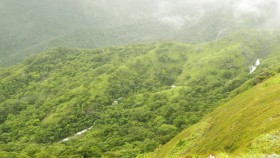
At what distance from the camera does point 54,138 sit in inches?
7790

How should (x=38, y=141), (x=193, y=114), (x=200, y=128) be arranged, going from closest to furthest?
1. (x=200, y=128)
2. (x=193, y=114)
3. (x=38, y=141)

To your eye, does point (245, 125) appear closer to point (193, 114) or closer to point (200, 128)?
point (200, 128)

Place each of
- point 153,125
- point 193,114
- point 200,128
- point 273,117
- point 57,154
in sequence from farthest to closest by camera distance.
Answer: point 153,125, point 193,114, point 57,154, point 200,128, point 273,117

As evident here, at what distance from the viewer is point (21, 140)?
640 feet

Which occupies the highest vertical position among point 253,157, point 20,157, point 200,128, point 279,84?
point 253,157

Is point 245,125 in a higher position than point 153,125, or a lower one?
higher

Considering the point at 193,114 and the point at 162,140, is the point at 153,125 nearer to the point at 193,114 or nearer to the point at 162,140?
the point at 193,114

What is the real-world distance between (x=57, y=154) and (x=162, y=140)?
1905 inches

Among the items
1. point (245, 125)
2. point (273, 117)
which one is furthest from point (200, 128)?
point (273, 117)

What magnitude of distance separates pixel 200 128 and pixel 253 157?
57.8 m

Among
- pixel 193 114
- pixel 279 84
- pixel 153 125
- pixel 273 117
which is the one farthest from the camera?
pixel 153 125

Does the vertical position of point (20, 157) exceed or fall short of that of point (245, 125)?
it falls short

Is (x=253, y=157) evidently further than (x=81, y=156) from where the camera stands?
No

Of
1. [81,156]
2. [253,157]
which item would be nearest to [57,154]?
[81,156]
